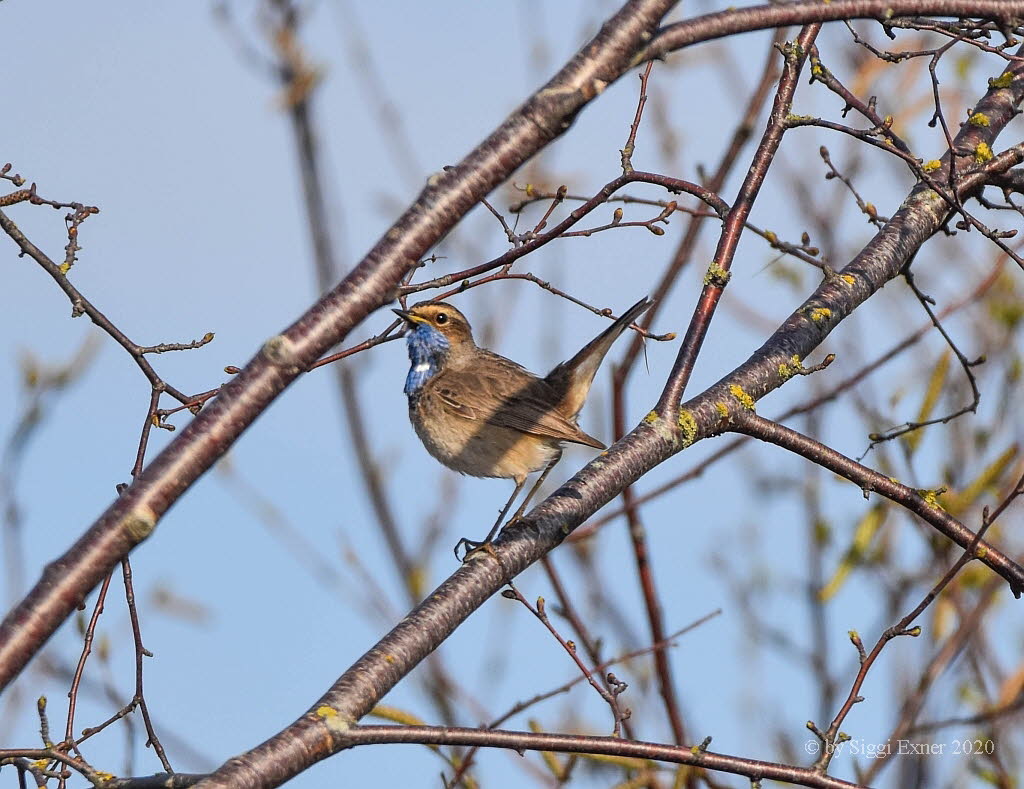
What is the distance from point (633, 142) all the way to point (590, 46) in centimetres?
119

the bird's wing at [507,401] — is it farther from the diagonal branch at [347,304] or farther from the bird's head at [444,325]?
the diagonal branch at [347,304]

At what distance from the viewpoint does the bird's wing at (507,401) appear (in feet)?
21.3

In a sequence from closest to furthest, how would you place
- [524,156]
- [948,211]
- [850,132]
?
[524,156] → [850,132] → [948,211]

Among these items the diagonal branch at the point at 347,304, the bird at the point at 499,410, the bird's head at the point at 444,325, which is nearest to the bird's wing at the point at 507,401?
the bird at the point at 499,410

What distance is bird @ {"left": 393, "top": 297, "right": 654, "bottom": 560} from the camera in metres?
6.56

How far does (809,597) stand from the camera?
7062mm

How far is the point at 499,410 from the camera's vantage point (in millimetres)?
6730

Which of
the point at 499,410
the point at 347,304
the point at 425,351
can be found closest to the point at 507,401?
the point at 499,410

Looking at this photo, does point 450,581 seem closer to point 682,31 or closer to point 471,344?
point 682,31

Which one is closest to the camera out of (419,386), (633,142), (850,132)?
(850,132)

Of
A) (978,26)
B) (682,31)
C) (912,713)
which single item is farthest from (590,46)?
(912,713)

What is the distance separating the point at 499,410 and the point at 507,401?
0.37 feet

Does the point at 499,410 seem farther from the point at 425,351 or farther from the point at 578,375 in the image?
the point at 425,351

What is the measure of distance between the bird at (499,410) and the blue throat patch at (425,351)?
0.03 ft
